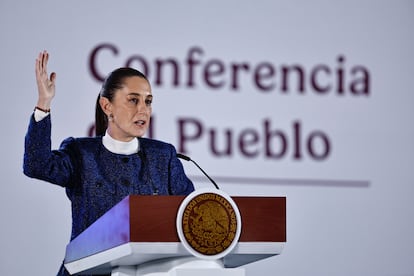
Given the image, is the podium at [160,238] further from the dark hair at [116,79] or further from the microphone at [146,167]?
the dark hair at [116,79]

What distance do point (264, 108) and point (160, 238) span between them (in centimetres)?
245

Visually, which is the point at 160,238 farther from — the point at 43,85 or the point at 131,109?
the point at 131,109

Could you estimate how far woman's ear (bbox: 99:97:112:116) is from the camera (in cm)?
250

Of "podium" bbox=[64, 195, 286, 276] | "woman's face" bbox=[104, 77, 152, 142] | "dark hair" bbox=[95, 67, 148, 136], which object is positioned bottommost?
"podium" bbox=[64, 195, 286, 276]

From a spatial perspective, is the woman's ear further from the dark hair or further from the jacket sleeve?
the jacket sleeve

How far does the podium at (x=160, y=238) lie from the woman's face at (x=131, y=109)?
0.52 m

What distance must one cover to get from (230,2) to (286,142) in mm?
754

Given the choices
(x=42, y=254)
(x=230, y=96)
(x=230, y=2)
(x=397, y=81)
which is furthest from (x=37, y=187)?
(x=397, y=81)

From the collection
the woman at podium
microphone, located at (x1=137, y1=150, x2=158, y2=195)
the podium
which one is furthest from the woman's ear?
the podium

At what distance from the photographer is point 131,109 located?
95.2 inches

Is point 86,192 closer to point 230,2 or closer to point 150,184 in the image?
point 150,184

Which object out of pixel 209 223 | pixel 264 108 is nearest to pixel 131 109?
pixel 209 223

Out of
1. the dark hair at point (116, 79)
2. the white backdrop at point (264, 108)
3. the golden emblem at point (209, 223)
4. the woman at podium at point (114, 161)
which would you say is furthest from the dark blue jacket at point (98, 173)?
the white backdrop at point (264, 108)

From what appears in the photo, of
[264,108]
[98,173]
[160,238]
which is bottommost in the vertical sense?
[160,238]
